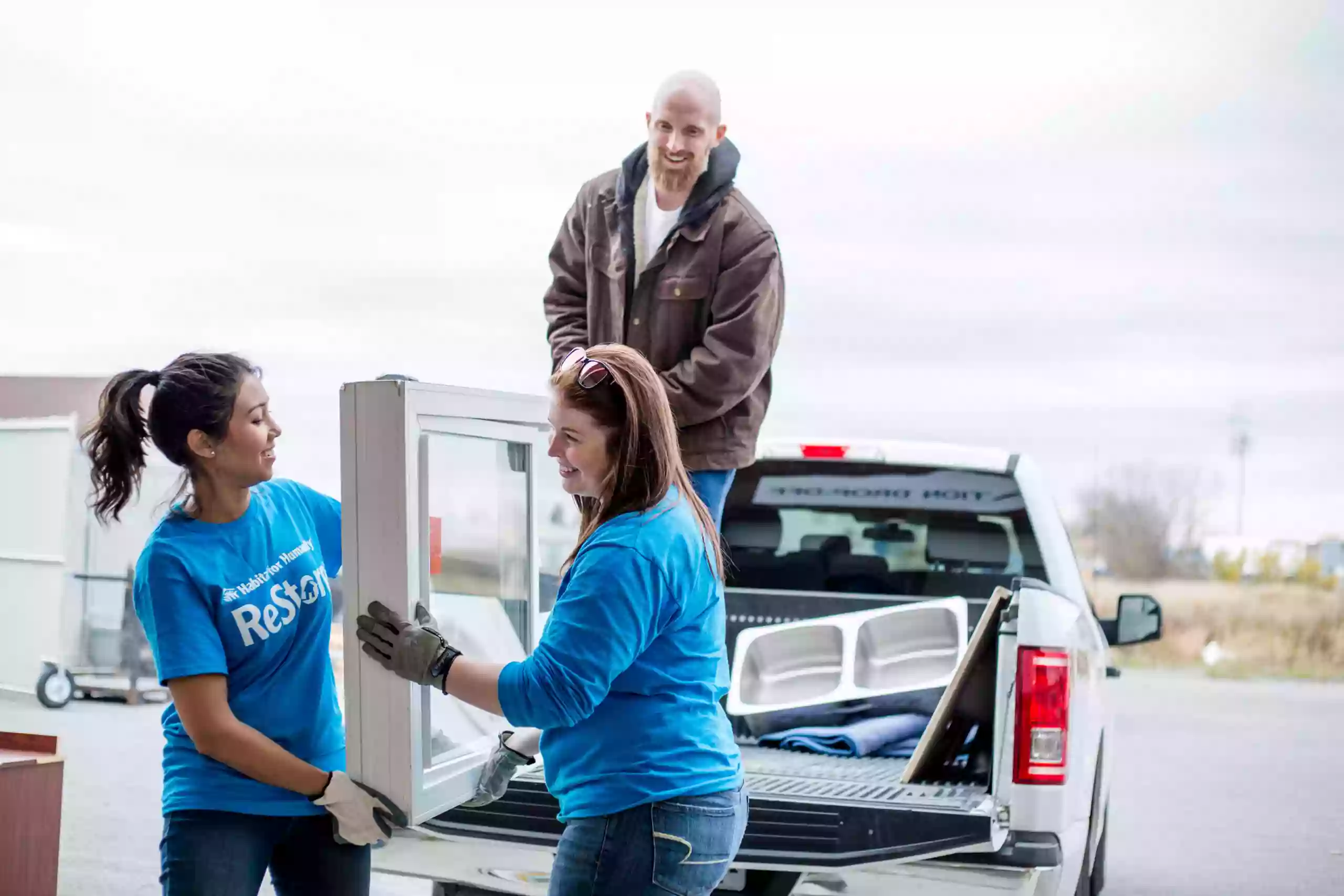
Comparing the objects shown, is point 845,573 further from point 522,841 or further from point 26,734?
point 26,734

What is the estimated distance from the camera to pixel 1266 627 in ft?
41.4

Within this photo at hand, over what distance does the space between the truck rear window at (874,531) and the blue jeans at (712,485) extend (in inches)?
37.1

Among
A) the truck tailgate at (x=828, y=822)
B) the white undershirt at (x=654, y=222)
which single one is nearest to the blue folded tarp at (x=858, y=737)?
the truck tailgate at (x=828, y=822)

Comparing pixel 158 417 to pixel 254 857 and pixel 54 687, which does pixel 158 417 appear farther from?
pixel 54 687

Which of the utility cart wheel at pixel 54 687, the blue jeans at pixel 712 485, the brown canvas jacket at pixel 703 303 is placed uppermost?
the brown canvas jacket at pixel 703 303

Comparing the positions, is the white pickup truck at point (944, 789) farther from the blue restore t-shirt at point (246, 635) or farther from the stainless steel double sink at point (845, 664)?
the blue restore t-shirt at point (246, 635)

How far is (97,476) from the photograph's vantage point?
7.14 feet

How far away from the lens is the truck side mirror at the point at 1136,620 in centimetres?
448

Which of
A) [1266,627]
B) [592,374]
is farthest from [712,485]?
[1266,627]

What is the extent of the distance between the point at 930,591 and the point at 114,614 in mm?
6360

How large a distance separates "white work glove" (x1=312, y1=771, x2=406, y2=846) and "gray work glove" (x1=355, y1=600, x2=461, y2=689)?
197 millimetres

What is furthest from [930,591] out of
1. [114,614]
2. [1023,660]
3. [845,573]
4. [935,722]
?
[114,614]

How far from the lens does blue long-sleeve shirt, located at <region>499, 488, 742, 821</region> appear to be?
73.5 inches

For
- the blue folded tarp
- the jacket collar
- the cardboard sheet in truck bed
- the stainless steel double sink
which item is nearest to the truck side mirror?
the stainless steel double sink
